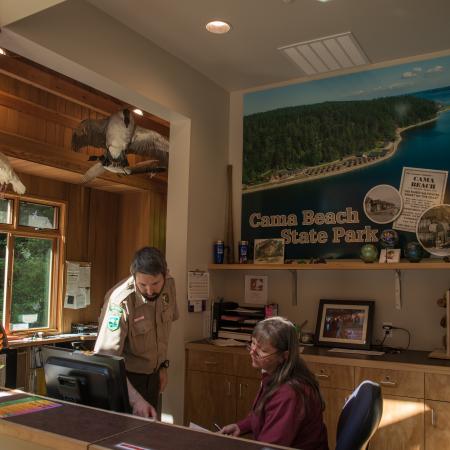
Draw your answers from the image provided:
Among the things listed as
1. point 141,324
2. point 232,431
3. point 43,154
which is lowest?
point 232,431

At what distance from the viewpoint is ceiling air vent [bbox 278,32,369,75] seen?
12.2 feet

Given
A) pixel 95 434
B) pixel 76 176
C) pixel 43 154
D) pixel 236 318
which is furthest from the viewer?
pixel 76 176

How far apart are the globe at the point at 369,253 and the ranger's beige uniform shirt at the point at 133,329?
155 cm

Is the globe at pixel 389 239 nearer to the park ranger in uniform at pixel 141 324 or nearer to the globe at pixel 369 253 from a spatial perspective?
the globe at pixel 369 253

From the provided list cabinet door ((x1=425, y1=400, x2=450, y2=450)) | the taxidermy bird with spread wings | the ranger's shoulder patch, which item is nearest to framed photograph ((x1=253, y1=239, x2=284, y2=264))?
the taxidermy bird with spread wings

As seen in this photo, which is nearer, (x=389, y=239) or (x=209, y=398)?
(x=389, y=239)

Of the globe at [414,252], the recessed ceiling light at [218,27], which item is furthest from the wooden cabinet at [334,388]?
the recessed ceiling light at [218,27]

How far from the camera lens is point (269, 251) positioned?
436 cm

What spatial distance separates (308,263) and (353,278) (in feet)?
1.30

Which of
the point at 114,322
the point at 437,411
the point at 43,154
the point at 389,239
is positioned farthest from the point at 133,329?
the point at 43,154

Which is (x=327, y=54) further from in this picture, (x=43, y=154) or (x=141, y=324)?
(x=43, y=154)

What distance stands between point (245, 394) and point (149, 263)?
1.59 meters

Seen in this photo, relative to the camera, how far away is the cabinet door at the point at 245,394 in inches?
151

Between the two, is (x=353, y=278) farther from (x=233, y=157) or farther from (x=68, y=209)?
(x=68, y=209)
